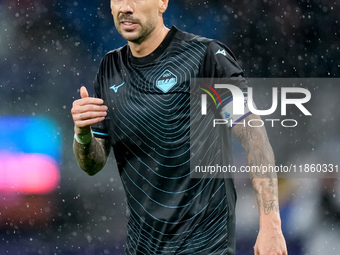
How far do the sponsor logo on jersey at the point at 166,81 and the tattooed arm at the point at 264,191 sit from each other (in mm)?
463

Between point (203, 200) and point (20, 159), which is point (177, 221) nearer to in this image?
point (203, 200)

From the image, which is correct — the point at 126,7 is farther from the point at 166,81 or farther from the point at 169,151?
the point at 169,151

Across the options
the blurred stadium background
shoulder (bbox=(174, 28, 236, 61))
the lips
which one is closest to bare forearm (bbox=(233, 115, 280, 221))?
shoulder (bbox=(174, 28, 236, 61))

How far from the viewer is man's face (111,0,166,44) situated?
3.39 meters

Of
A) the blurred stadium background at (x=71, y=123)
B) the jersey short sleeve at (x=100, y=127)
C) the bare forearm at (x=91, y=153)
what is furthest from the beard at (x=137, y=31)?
the blurred stadium background at (x=71, y=123)

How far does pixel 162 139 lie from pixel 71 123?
18.9 ft

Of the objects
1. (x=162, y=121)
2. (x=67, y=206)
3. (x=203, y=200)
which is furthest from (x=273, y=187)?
(x=67, y=206)

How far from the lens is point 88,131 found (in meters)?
3.36

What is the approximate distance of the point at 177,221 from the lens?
3256 millimetres

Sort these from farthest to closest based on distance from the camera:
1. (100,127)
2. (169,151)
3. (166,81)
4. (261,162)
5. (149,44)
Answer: (100,127) → (149,44) → (166,81) → (169,151) → (261,162)

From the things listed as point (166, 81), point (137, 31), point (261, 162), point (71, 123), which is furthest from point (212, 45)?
point (71, 123)

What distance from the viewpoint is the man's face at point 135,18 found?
3.39 metres

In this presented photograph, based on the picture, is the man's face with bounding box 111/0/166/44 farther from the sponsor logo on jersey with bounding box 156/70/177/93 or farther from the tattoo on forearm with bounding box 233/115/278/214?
the tattoo on forearm with bounding box 233/115/278/214

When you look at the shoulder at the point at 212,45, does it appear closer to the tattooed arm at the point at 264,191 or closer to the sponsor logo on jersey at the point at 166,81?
the sponsor logo on jersey at the point at 166,81
